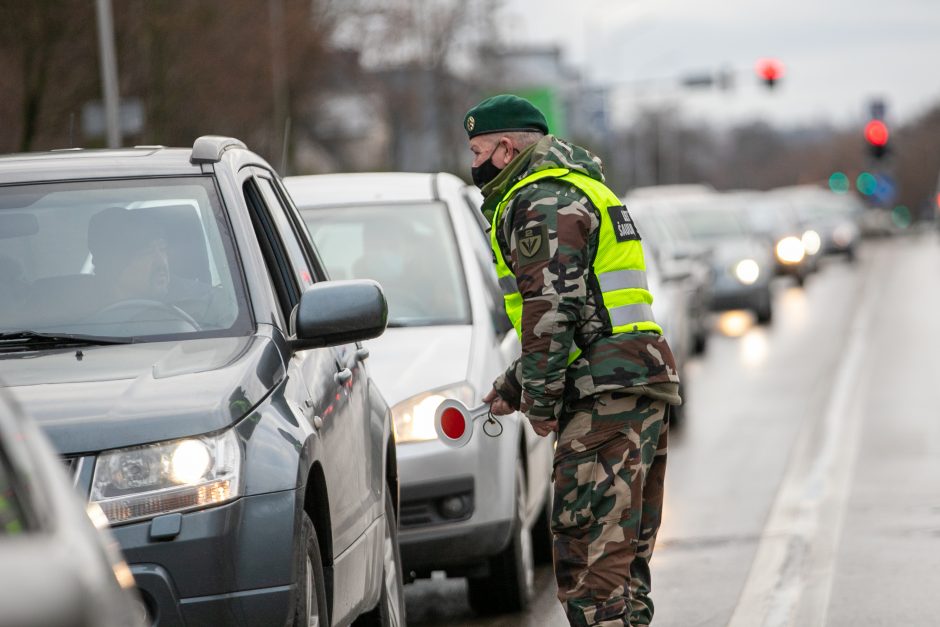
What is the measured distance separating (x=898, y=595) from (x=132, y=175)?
156 inches

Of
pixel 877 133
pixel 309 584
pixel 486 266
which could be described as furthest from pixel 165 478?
pixel 877 133

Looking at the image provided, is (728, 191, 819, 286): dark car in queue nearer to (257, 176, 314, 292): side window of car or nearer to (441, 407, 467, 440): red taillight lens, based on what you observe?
(441, 407, 467, 440): red taillight lens

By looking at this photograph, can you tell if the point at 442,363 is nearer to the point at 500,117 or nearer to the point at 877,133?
the point at 500,117

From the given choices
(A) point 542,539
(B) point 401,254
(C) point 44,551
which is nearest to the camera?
(C) point 44,551

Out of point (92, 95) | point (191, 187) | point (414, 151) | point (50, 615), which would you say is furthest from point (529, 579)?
point (414, 151)

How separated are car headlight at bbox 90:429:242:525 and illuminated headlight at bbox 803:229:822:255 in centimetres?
3799

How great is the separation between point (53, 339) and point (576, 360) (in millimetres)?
1620

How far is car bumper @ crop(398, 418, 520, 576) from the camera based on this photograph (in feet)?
23.9

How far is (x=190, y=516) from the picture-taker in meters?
4.11

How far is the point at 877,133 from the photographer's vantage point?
1980 inches

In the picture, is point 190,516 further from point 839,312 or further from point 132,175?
point 839,312

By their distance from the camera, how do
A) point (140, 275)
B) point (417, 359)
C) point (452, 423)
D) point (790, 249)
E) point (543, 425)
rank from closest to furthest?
1. point (140, 275)
2. point (543, 425)
3. point (452, 423)
4. point (417, 359)
5. point (790, 249)

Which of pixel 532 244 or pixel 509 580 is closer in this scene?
pixel 532 244

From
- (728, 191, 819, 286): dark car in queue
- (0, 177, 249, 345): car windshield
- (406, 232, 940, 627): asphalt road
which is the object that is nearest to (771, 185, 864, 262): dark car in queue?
(728, 191, 819, 286): dark car in queue
